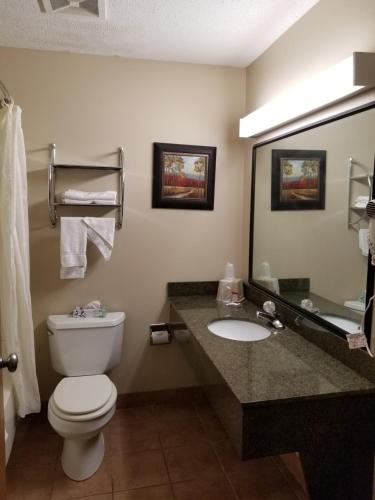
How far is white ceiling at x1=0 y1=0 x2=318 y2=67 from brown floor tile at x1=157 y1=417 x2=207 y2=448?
7.61ft

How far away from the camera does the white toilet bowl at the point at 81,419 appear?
182 cm

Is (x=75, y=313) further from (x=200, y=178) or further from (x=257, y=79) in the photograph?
(x=257, y=79)

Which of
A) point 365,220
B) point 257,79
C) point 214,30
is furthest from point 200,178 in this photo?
point 365,220

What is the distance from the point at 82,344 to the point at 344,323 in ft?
4.81

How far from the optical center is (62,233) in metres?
2.18

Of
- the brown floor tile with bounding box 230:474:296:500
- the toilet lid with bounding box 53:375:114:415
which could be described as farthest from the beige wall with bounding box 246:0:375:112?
the brown floor tile with bounding box 230:474:296:500

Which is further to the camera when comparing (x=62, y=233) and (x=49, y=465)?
(x=62, y=233)

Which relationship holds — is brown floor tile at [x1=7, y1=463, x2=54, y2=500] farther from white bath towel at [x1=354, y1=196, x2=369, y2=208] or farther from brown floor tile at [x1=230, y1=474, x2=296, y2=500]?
white bath towel at [x1=354, y1=196, x2=369, y2=208]

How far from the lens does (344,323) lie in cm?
155

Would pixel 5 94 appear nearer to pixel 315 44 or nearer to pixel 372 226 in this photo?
pixel 315 44

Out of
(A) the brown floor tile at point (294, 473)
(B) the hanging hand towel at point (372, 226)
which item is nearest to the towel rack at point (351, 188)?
(B) the hanging hand towel at point (372, 226)

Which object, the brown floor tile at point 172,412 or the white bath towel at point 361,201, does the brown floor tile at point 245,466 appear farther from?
the white bath towel at point 361,201

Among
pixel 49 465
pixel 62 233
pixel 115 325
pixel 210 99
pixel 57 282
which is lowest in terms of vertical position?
pixel 49 465

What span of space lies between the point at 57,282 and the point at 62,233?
36 centimetres
